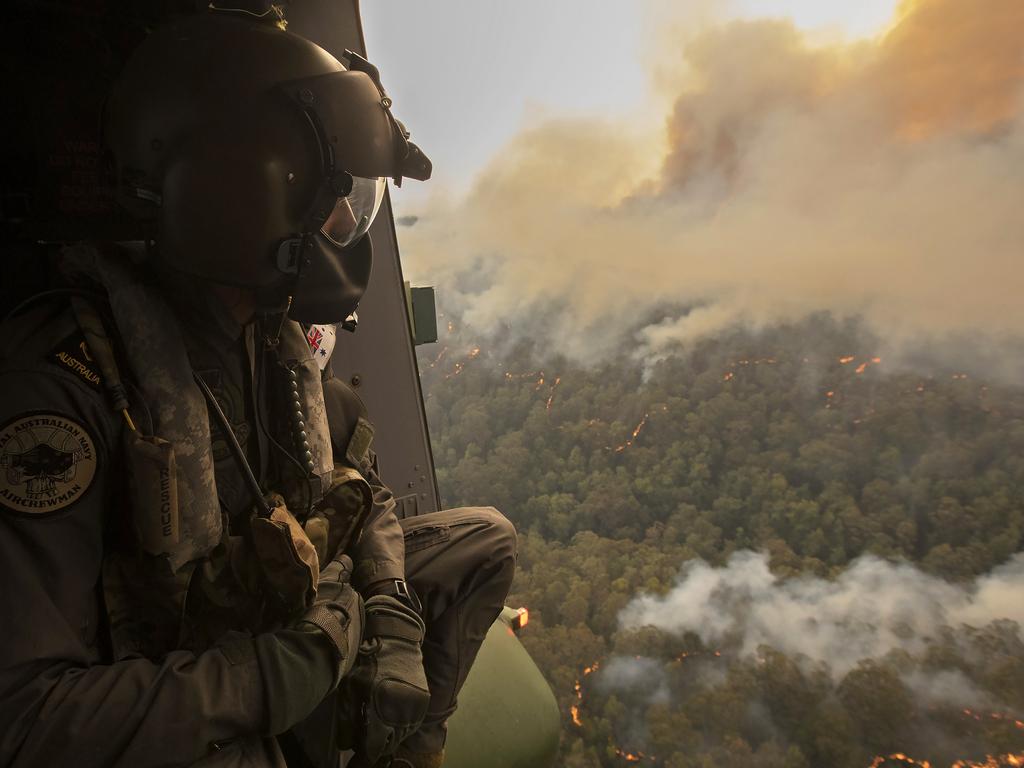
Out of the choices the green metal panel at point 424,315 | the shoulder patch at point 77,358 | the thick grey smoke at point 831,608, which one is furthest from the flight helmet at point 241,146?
the thick grey smoke at point 831,608

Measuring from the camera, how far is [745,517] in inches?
184

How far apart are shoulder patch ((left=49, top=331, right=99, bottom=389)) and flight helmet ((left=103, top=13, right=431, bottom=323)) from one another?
0.19m

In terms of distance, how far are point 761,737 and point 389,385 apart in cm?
303

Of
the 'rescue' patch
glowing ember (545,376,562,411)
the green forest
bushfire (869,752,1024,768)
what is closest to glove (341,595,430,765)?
the 'rescue' patch

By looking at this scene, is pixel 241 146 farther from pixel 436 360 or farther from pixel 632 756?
pixel 436 360

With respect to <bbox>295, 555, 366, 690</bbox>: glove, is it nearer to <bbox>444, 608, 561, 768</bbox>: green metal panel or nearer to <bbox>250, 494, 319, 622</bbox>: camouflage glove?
<bbox>250, 494, 319, 622</bbox>: camouflage glove

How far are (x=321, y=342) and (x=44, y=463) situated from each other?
32.9 inches

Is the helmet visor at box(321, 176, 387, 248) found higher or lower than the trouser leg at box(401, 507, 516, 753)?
higher

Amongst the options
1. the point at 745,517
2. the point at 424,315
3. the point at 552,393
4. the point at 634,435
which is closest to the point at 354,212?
the point at 424,315

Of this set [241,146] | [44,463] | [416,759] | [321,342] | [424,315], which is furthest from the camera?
[424,315]

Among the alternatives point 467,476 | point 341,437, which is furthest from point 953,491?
point 341,437

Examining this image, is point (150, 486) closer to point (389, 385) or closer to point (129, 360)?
point (129, 360)

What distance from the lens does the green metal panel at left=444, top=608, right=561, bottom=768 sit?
1781 mm

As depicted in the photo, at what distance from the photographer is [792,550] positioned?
4.32m
